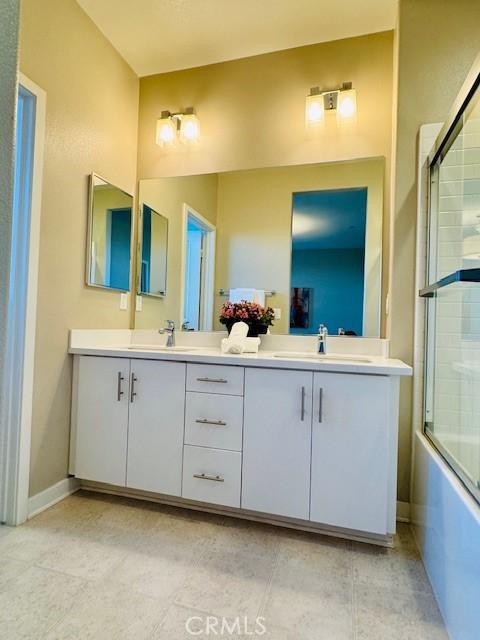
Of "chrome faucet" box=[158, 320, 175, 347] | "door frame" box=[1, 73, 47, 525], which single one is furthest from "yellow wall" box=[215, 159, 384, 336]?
"door frame" box=[1, 73, 47, 525]

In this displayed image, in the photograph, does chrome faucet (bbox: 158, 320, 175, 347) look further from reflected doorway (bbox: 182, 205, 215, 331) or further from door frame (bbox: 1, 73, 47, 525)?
door frame (bbox: 1, 73, 47, 525)

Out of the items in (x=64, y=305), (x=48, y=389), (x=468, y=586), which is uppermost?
(x=64, y=305)

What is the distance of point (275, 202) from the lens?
2369mm

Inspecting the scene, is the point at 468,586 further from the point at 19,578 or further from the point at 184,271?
the point at 184,271

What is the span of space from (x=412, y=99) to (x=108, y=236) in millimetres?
1941

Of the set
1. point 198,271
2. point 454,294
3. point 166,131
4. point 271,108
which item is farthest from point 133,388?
point 271,108

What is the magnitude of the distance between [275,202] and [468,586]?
2074mm

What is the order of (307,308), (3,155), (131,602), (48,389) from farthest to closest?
(307,308), (48,389), (131,602), (3,155)

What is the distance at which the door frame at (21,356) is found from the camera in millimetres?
1754

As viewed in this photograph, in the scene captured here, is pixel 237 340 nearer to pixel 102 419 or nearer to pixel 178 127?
pixel 102 419

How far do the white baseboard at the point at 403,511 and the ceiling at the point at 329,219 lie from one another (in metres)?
1.44

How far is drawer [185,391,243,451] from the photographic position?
1.79 m

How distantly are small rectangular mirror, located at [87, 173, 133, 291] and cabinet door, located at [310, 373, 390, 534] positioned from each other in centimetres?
149

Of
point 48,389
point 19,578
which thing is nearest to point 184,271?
point 48,389
